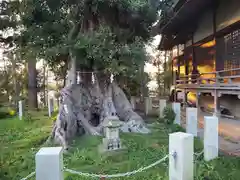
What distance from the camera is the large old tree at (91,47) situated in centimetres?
896

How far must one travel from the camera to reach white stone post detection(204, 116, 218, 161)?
18.3 ft

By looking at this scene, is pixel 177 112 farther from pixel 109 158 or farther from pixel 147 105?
pixel 109 158

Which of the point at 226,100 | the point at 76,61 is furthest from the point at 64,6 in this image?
the point at 226,100

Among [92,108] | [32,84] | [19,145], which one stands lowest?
[19,145]

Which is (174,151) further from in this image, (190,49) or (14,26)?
(190,49)

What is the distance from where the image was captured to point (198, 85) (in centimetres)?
1324

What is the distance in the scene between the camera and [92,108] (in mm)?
10906

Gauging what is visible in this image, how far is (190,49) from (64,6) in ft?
37.6

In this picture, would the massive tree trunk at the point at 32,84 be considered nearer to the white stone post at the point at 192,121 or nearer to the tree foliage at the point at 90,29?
the tree foliage at the point at 90,29

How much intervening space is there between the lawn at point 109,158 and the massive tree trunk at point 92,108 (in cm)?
66

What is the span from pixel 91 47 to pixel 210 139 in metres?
5.35

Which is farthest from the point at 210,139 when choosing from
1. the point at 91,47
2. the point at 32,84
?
the point at 32,84

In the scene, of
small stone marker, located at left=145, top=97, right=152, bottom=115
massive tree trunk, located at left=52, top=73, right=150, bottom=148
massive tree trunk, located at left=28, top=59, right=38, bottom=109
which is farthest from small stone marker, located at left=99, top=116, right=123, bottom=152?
massive tree trunk, located at left=28, top=59, right=38, bottom=109

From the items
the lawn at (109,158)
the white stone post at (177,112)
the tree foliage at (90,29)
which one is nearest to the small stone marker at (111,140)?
the lawn at (109,158)
